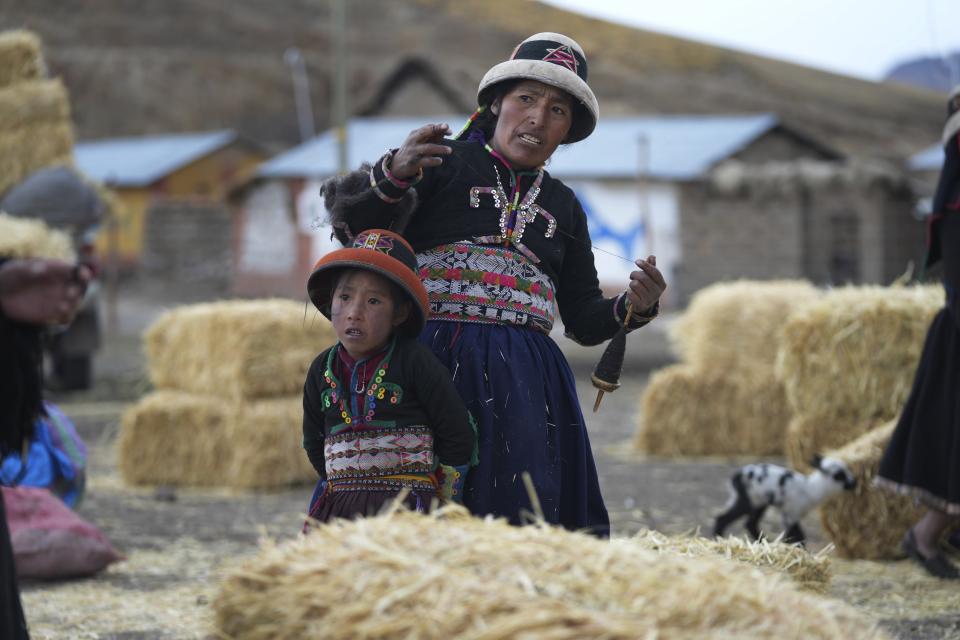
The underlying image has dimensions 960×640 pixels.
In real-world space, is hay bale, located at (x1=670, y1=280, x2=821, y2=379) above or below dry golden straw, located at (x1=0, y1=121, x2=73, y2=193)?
below

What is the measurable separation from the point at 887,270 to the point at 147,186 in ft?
73.3

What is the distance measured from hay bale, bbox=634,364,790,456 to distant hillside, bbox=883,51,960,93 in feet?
11.0

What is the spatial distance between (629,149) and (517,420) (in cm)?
2635

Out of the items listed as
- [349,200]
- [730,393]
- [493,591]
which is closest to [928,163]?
[730,393]

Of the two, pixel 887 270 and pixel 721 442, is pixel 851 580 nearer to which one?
pixel 721 442

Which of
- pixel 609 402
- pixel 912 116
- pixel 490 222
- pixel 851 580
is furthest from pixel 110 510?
pixel 912 116

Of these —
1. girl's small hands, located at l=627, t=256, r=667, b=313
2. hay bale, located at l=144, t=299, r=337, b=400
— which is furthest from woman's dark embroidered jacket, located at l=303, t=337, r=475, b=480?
hay bale, located at l=144, t=299, r=337, b=400

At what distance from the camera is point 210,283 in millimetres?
36938

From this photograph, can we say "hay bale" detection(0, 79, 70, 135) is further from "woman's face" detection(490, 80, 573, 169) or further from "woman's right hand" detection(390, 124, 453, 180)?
"woman's right hand" detection(390, 124, 453, 180)

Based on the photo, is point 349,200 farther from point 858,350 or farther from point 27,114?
point 27,114

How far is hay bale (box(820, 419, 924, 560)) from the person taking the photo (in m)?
6.41

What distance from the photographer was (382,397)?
3438 millimetres

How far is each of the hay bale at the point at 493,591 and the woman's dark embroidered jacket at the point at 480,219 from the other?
113 centimetres

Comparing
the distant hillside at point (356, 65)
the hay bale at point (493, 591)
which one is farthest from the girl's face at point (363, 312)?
the distant hillside at point (356, 65)
